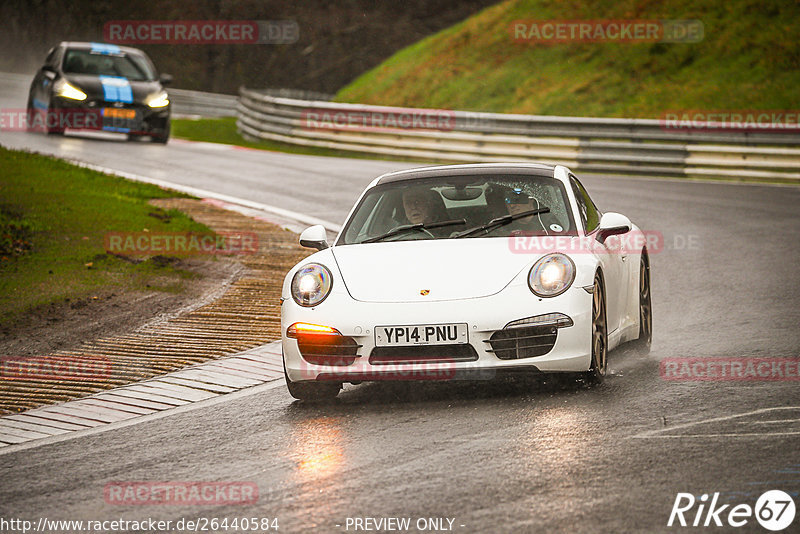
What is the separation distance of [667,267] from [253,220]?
17.4 ft

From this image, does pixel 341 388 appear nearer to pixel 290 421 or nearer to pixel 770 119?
pixel 290 421

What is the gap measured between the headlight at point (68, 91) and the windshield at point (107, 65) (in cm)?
53

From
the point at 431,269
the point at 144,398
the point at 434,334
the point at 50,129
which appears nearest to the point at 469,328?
the point at 434,334

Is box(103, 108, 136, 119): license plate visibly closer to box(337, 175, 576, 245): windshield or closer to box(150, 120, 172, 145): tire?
box(150, 120, 172, 145): tire

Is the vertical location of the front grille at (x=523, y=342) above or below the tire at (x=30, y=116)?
below

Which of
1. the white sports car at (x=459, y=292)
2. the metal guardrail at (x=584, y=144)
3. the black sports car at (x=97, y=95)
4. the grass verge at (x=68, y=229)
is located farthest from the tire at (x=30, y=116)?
the white sports car at (x=459, y=292)

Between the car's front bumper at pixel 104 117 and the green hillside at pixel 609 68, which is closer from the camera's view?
the car's front bumper at pixel 104 117

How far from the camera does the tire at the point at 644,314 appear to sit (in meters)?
8.57

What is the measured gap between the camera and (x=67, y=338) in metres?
9.30

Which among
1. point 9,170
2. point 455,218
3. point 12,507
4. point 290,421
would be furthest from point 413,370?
point 9,170

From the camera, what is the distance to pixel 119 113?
23656 millimetres

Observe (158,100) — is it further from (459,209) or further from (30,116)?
(459,209)

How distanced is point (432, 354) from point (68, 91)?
18063 mm

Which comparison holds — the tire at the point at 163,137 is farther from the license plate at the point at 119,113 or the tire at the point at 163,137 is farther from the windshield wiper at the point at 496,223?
the windshield wiper at the point at 496,223
